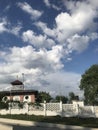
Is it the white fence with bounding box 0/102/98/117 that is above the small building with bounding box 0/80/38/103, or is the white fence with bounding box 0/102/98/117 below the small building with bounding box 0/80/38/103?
below

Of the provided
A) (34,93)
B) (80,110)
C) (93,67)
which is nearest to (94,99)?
(93,67)

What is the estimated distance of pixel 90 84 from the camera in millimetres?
49094

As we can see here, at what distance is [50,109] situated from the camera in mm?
27375

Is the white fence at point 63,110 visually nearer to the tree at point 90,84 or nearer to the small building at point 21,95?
the small building at point 21,95

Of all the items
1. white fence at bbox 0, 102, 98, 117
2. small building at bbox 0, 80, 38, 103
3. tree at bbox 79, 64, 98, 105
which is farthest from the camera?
tree at bbox 79, 64, 98, 105

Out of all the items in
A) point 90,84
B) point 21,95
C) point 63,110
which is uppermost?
point 90,84

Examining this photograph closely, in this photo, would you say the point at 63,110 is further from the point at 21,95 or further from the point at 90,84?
the point at 90,84

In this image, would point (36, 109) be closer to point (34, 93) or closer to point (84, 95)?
point (34, 93)

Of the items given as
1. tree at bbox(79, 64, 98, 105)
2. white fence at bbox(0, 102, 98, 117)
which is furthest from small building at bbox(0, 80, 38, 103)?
white fence at bbox(0, 102, 98, 117)

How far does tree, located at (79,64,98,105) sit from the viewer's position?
153 feet

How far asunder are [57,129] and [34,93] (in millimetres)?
35777

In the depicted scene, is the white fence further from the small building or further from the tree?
the tree

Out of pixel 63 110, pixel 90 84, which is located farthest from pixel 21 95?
pixel 63 110

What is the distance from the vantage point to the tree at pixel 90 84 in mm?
46625
